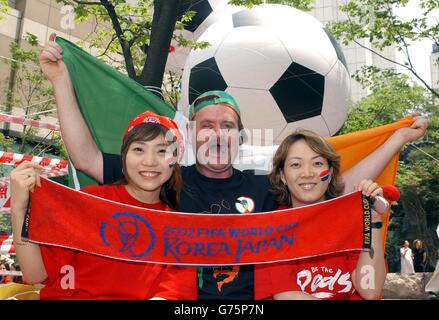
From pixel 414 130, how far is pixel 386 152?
0.84ft

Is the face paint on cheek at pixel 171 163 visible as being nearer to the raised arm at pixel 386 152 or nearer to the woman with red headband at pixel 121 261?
the woman with red headband at pixel 121 261

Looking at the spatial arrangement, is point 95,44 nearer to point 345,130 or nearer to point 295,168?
point 345,130

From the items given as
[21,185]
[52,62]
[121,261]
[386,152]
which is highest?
[52,62]

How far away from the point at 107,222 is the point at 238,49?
2762 millimetres

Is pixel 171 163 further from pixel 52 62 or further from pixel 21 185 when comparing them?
pixel 52 62

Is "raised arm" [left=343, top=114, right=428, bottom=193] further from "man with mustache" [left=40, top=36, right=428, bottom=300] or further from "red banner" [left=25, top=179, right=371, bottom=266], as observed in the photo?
"red banner" [left=25, top=179, right=371, bottom=266]

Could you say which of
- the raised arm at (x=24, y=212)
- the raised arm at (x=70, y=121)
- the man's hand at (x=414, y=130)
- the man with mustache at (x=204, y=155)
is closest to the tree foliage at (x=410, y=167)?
the man's hand at (x=414, y=130)

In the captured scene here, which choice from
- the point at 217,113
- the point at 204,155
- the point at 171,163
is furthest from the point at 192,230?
the point at 217,113

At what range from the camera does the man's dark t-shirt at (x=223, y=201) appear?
2.72 metres

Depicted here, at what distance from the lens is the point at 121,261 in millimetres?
2652

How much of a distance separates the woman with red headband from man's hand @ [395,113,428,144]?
1.64m

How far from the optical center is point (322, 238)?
8.84 feet
